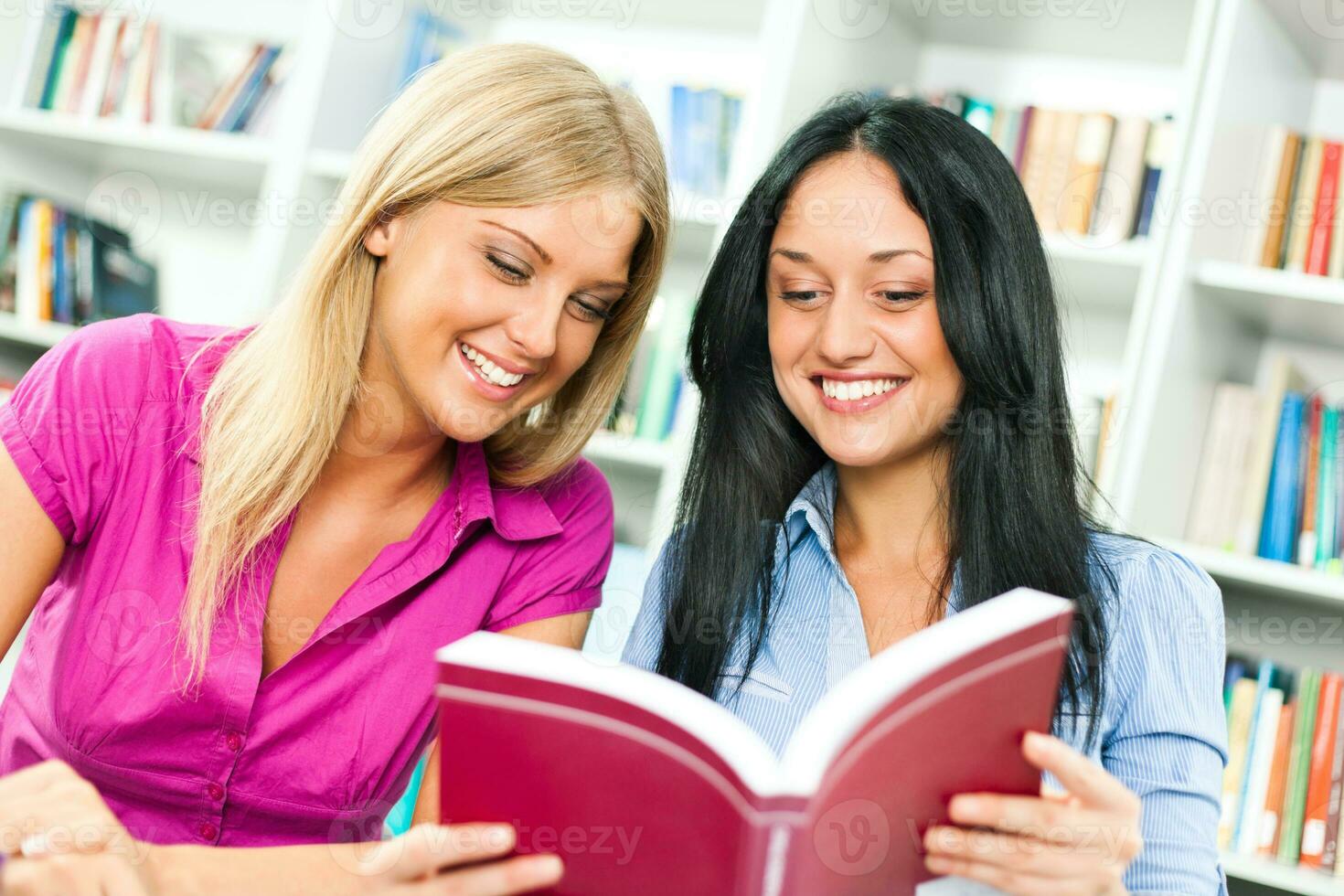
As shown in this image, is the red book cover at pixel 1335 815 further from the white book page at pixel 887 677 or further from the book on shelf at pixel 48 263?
the book on shelf at pixel 48 263

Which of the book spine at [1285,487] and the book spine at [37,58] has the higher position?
the book spine at [37,58]

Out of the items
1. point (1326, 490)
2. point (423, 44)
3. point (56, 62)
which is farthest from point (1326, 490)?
point (56, 62)

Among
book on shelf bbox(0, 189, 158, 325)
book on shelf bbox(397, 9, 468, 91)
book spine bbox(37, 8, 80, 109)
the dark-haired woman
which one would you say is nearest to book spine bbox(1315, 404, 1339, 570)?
the dark-haired woman

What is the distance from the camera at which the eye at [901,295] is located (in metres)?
1.26

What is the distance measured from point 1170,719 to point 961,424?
14.8 inches

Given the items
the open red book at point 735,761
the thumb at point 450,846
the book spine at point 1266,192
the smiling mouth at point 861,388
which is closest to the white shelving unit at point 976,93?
the book spine at point 1266,192

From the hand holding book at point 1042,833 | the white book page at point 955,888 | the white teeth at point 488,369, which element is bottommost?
the white book page at point 955,888

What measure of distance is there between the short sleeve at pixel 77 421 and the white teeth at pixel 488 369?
14.3 inches

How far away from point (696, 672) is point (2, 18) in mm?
2283

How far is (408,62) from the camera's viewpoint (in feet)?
8.21

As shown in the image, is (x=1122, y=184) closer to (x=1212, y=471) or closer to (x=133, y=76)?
(x=1212, y=471)

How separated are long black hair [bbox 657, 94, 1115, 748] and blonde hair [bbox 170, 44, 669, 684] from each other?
177 mm

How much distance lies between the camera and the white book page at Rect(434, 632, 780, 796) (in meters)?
0.71

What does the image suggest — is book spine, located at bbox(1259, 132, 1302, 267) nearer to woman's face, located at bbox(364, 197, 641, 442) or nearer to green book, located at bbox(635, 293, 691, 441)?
green book, located at bbox(635, 293, 691, 441)
